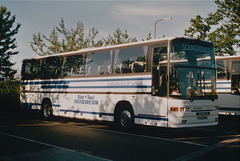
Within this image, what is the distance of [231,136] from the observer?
428 inches

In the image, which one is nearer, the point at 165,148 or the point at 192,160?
the point at 192,160

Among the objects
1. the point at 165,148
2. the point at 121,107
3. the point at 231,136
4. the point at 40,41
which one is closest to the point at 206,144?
the point at 165,148

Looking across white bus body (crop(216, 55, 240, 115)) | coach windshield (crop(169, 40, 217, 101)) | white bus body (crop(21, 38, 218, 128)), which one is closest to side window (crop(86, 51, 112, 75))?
white bus body (crop(21, 38, 218, 128))

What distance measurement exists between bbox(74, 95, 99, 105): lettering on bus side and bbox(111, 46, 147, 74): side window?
179 centimetres

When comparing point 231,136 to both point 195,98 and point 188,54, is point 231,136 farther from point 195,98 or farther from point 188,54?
point 188,54

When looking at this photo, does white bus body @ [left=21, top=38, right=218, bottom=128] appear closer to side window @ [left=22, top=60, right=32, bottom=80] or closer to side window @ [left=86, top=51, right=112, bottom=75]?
side window @ [left=86, top=51, right=112, bottom=75]

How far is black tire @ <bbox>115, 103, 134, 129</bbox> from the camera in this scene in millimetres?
11859

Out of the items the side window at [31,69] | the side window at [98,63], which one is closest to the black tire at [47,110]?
the side window at [31,69]

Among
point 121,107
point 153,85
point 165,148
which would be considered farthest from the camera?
point 121,107

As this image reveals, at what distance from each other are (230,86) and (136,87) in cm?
725

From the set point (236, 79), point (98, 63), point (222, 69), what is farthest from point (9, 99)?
point (236, 79)

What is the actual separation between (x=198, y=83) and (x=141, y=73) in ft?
7.21

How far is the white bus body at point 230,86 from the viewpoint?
1630cm

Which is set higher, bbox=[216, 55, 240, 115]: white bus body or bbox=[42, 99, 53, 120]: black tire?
bbox=[216, 55, 240, 115]: white bus body
